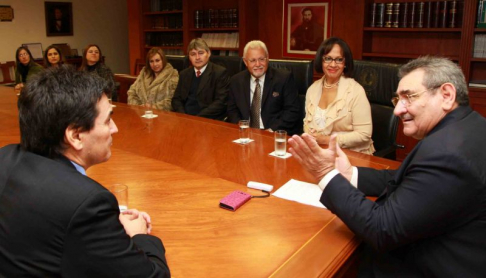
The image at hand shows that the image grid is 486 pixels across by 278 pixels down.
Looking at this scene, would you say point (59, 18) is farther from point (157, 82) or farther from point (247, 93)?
point (247, 93)

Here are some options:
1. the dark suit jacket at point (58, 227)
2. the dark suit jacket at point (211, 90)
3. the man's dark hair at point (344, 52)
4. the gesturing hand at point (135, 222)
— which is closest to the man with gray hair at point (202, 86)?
the dark suit jacket at point (211, 90)

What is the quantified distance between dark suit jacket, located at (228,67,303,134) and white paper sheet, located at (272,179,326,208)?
152 cm

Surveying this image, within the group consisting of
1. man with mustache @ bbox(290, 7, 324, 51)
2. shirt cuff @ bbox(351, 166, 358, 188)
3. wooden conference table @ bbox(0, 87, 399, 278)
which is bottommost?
wooden conference table @ bbox(0, 87, 399, 278)

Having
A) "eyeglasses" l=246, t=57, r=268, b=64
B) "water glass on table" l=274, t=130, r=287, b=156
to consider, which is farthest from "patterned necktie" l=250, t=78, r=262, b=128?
"water glass on table" l=274, t=130, r=287, b=156

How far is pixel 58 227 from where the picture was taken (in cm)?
87

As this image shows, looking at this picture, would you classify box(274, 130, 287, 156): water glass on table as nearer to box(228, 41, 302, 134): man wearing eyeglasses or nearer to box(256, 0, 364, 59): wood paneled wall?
box(228, 41, 302, 134): man wearing eyeglasses

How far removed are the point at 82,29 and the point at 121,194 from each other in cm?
751

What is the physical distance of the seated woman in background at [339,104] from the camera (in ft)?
8.56

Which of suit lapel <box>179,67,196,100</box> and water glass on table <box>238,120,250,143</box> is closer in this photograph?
water glass on table <box>238,120,250,143</box>

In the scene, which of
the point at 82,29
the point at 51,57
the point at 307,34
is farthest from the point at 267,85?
the point at 82,29

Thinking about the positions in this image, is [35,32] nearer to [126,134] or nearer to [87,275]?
[126,134]

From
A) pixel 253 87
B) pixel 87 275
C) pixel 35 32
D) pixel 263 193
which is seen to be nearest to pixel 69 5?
pixel 35 32

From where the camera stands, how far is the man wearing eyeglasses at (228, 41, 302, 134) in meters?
3.30

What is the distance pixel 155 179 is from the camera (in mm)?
1793
